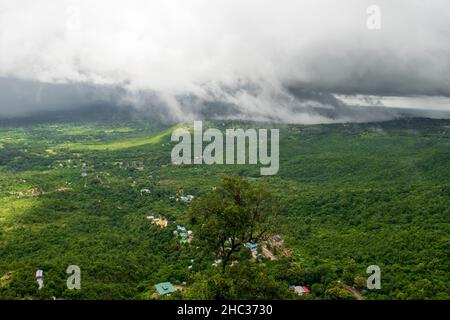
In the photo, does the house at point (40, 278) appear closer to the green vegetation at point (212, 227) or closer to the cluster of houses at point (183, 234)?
the green vegetation at point (212, 227)

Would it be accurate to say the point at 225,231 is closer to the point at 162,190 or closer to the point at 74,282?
the point at 74,282

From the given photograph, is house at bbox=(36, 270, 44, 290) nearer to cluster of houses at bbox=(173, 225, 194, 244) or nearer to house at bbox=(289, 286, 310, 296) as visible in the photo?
cluster of houses at bbox=(173, 225, 194, 244)

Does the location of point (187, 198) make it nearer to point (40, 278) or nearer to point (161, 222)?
point (161, 222)

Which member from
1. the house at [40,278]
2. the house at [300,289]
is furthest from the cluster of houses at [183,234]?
the house at [40,278]

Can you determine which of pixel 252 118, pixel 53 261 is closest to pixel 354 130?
pixel 252 118

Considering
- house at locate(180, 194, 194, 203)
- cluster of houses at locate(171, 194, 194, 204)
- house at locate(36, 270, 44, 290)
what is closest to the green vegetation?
house at locate(36, 270, 44, 290)

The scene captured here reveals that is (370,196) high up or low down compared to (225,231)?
down
